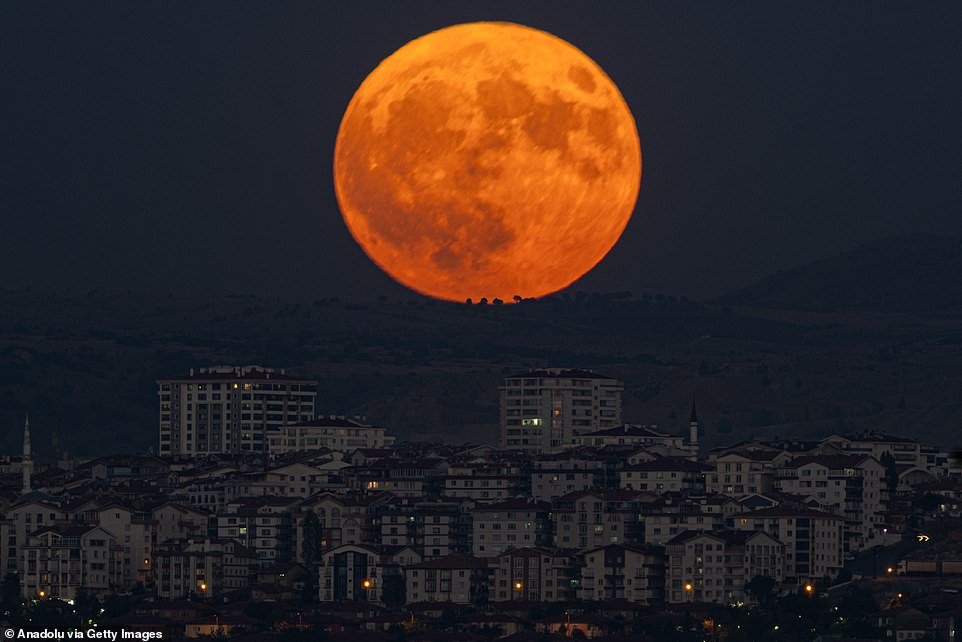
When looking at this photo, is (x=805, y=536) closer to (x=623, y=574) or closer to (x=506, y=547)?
(x=623, y=574)

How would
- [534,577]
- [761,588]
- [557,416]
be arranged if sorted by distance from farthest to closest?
1. [557,416]
2. [534,577]
3. [761,588]

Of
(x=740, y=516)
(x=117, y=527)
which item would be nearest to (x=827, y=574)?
(x=740, y=516)

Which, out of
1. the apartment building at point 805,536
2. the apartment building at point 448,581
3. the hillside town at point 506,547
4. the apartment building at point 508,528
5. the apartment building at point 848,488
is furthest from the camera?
the apartment building at point 848,488

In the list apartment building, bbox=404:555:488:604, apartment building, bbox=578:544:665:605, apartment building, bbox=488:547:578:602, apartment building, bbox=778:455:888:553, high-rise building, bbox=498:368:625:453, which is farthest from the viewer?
high-rise building, bbox=498:368:625:453

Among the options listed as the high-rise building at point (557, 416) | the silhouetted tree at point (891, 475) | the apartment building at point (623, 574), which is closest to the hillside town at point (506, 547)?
the apartment building at point (623, 574)

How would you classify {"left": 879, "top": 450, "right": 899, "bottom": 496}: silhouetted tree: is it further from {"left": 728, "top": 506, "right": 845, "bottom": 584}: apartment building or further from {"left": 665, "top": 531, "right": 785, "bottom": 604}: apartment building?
{"left": 665, "top": 531, "right": 785, "bottom": 604}: apartment building

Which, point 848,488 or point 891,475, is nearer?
point 848,488

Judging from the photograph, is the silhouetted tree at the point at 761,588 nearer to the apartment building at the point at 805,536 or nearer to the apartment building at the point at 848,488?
the apartment building at the point at 805,536

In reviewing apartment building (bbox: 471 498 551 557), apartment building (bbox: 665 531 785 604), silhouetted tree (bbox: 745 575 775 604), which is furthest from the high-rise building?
silhouetted tree (bbox: 745 575 775 604)

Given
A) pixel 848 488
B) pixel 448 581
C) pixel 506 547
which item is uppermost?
pixel 848 488

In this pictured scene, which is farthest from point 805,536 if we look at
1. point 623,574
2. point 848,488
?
point 848,488
